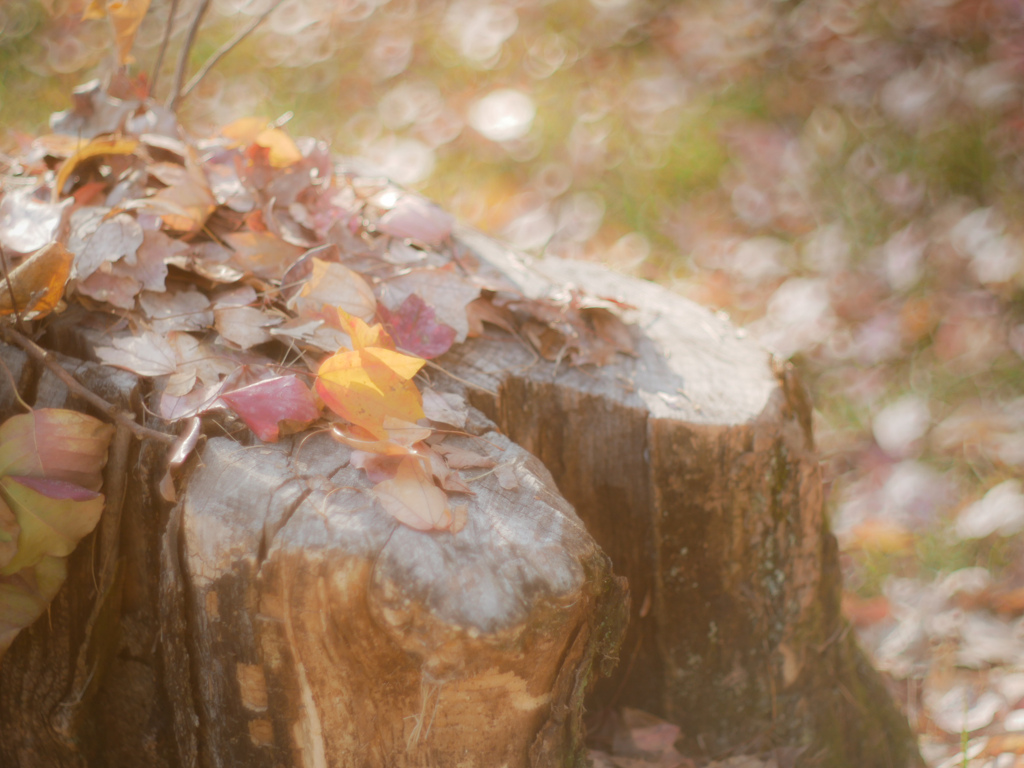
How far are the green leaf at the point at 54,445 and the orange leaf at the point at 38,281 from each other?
0.48ft

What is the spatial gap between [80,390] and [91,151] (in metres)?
0.43

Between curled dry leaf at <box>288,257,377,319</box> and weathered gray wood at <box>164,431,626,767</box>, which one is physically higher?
curled dry leaf at <box>288,257,377,319</box>

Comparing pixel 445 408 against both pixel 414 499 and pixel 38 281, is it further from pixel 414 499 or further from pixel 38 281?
pixel 38 281

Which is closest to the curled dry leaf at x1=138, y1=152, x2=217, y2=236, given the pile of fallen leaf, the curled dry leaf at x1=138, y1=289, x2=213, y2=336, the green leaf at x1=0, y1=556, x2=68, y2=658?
the pile of fallen leaf

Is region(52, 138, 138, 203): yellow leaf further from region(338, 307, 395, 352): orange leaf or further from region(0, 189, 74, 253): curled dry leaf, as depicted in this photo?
region(338, 307, 395, 352): orange leaf

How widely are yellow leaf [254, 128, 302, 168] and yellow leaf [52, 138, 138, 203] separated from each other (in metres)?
0.17

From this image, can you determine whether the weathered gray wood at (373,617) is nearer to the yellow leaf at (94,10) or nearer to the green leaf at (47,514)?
the green leaf at (47,514)

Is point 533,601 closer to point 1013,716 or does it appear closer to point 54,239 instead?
point 54,239

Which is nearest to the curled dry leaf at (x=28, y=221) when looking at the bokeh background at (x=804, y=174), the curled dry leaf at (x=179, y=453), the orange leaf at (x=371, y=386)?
the curled dry leaf at (x=179, y=453)

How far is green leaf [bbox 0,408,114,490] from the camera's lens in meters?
0.77

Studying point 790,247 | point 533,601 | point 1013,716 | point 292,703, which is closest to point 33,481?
point 292,703

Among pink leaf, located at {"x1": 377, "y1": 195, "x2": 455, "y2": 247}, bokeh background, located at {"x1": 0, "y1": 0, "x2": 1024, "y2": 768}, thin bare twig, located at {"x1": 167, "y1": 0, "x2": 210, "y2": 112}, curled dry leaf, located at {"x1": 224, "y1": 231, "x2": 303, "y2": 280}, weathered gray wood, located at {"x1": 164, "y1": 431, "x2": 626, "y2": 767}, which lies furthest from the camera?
bokeh background, located at {"x1": 0, "y1": 0, "x2": 1024, "y2": 768}

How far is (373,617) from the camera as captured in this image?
0.68 metres

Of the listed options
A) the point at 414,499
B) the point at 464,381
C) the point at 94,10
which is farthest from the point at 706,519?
the point at 94,10
